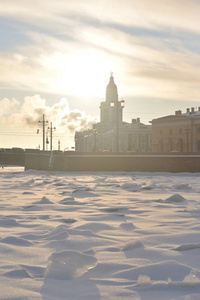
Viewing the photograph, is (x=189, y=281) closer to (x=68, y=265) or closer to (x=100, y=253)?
(x=68, y=265)

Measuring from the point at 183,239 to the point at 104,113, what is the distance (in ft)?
460

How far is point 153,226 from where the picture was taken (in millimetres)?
4887

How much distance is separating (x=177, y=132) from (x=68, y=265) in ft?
235

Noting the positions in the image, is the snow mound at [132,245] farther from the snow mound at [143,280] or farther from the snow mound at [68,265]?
the snow mound at [143,280]

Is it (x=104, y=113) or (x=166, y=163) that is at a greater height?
(x=104, y=113)

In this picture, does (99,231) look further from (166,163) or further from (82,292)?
(166,163)

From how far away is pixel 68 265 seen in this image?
10.1ft

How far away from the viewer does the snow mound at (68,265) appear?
2902 millimetres

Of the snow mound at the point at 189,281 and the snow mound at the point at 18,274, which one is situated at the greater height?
the snow mound at the point at 189,281

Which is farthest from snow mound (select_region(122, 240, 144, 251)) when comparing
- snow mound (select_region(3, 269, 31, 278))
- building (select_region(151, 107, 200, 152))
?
building (select_region(151, 107, 200, 152))

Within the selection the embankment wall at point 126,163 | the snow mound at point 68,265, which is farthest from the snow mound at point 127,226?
the embankment wall at point 126,163

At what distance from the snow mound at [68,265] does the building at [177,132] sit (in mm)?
65876

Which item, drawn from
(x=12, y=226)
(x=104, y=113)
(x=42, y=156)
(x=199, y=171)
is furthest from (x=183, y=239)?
(x=104, y=113)

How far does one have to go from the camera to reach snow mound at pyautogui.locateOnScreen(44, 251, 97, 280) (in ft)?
9.52
